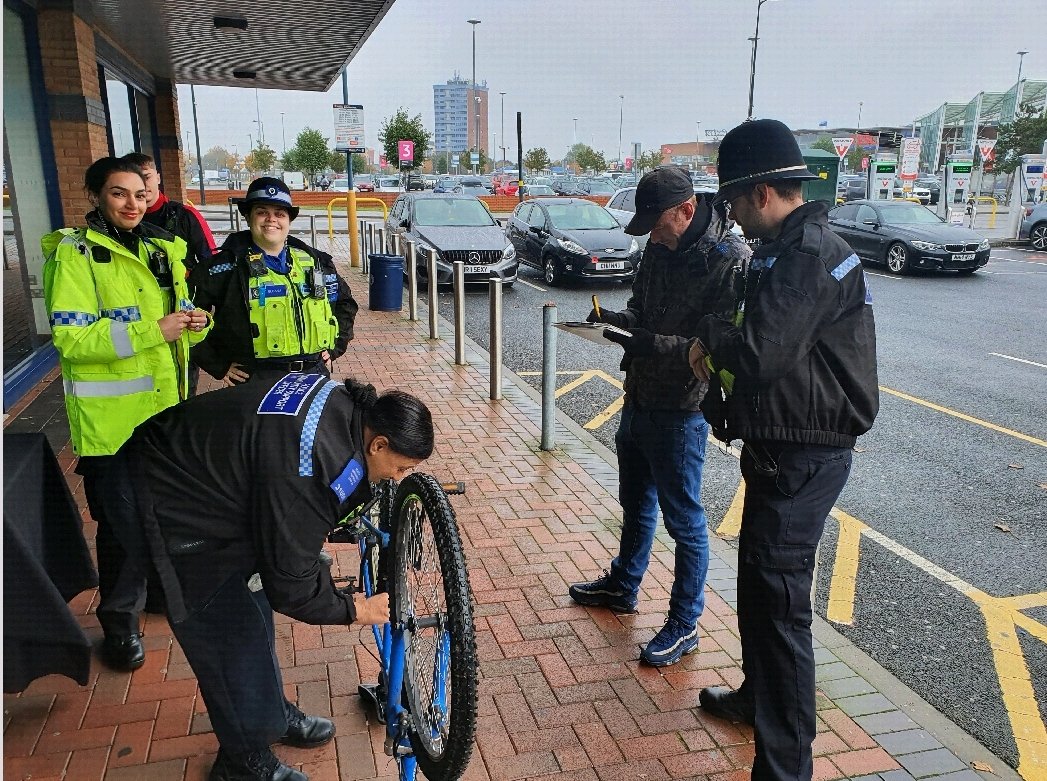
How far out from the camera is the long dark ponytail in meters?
2.09

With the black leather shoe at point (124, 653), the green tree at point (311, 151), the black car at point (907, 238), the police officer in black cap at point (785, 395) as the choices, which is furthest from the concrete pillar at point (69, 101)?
the green tree at point (311, 151)

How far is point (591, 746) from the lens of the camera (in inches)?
114

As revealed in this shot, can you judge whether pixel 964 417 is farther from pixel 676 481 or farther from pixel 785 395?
pixel 785 395

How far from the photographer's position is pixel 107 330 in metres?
3.09

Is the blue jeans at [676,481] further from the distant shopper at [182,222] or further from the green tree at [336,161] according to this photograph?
the green tree at [336,161]

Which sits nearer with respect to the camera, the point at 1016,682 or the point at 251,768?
the point at 251,768

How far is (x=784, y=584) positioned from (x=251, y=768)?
Result: 180cm

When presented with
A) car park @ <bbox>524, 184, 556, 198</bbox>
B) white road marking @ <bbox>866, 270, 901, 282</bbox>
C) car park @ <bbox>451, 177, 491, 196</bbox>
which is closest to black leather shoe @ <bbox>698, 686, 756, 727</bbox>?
white road marking @ <bbox>866, 270, 901, 282</bbox>

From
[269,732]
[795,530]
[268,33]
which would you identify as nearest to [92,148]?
[268,33]

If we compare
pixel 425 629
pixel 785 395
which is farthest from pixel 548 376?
pixel 425 629

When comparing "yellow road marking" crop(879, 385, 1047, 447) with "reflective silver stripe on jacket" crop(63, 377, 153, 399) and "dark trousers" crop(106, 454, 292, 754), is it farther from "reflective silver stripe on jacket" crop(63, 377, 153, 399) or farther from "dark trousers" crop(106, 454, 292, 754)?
"reflective silver stripe on jacket" crop(63, 377, 153, 399)

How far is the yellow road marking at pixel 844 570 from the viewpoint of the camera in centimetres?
403

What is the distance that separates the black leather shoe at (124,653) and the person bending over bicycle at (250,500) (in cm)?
100

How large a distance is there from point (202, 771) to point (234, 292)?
2.02m
